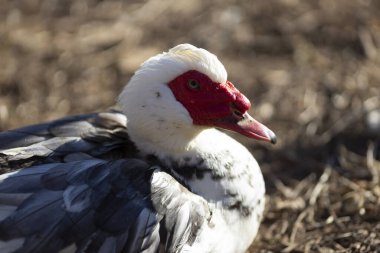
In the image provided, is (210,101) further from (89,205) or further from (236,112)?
(89,205)

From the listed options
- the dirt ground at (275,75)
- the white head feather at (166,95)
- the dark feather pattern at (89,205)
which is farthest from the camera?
the dirt ground at (275,75)

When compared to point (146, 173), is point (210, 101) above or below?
above

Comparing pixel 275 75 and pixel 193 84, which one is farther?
pixel 275 75

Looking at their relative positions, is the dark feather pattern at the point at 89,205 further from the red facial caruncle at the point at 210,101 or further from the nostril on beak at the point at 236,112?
the nostril on beak at the point at 236,112

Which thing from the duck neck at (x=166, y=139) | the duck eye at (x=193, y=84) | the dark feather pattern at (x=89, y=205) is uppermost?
the duck eye at (x=193, y=84)

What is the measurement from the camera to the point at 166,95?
3.70 m

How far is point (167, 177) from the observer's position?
355cm

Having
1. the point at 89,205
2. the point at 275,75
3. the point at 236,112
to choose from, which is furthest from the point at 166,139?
the point at 275,75

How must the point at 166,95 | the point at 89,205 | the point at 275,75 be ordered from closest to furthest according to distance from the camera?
the point at 89,205
the point at 166,95
the point at 275,75

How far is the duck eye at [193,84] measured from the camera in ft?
12.1

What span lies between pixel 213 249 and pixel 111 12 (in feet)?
11.7

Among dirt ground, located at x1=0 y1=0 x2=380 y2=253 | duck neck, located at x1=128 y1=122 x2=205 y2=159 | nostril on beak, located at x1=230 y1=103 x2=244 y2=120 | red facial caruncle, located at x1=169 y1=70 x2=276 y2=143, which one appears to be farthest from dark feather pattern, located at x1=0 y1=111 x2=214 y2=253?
dirt ground, located at x1=0 y1=0 x2=380 y2=253

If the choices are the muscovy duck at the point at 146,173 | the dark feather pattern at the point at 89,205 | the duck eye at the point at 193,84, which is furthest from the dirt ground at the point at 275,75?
the duck eye at the point at 193,84

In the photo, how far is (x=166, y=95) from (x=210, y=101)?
0.21 m
